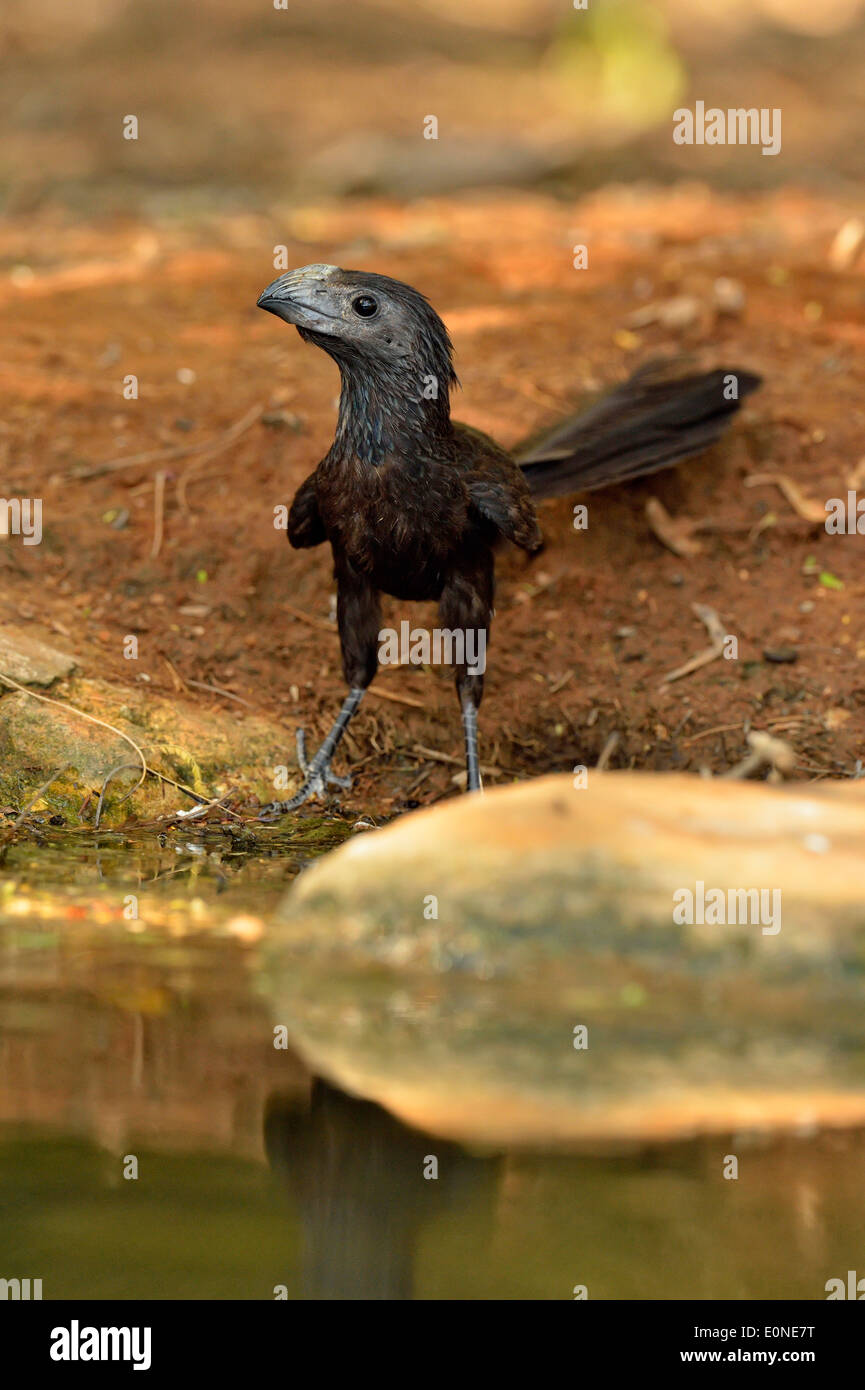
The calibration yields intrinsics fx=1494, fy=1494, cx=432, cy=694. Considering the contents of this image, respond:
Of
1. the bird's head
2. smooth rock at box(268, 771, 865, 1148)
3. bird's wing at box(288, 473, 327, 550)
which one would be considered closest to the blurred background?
bird's wing at box(288, 473, 327, 550)

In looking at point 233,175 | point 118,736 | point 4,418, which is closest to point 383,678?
point 118,736

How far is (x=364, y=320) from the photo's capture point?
4.62 metres

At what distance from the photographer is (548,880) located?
3.23 meters

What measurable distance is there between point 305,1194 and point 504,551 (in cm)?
364

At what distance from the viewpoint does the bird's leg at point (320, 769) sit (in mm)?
5004

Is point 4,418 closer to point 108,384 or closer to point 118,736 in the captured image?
point 108,384

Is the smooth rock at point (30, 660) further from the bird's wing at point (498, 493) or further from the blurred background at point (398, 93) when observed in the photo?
the blurred background at point (398, 93)

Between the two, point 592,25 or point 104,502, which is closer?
point 104,502

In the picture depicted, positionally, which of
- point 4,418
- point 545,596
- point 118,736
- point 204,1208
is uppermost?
point 4,418

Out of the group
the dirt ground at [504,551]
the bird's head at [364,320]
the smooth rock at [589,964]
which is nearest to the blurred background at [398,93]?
the dirt ground at [504,551]

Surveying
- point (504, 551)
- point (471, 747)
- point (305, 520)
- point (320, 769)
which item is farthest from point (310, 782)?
point (504, 551)

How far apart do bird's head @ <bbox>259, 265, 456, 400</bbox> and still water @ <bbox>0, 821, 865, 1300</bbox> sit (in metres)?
2.25

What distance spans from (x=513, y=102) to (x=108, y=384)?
35.2 ft

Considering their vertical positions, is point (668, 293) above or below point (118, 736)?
above
